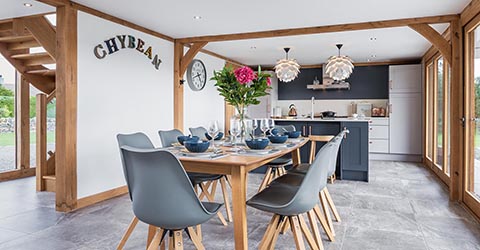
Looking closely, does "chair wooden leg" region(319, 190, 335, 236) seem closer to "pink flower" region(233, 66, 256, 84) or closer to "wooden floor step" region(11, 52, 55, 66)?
"pink flower" region(233, 66, 256, 84)

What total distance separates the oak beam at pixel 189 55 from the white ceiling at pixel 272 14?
11.2 inches

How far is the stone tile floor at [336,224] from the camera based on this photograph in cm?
272

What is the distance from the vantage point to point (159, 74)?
17.3 feet

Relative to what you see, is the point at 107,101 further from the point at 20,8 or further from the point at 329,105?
the point at 329,105

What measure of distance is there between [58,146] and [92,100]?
0.66 m

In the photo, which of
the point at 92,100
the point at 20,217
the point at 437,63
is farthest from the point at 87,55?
the point at 437,63

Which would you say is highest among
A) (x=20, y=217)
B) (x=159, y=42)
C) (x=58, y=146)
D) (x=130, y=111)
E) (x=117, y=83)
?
(x=159, y=42)

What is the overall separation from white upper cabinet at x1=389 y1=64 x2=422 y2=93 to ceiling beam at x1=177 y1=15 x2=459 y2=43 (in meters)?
3.30

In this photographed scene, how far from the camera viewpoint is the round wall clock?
6.24 meters

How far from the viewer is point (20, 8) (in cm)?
400

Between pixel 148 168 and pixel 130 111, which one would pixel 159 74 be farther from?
pixel 148 168

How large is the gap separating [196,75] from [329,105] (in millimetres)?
3936

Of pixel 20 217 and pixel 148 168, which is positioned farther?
pixel 20 217

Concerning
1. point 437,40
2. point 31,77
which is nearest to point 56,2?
point 31,77
